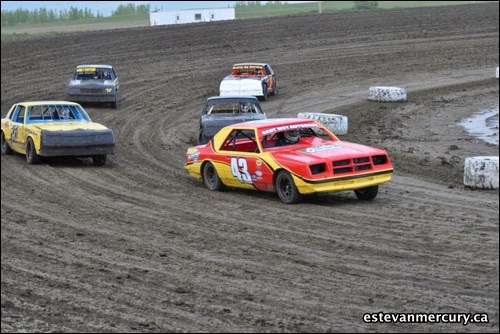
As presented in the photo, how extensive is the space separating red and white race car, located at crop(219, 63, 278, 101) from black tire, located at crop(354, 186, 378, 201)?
624 inches

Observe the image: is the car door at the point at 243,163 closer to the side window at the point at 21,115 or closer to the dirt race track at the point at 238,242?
the dirt race track at the point at 238,242

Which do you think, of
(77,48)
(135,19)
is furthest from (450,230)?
(135,19)

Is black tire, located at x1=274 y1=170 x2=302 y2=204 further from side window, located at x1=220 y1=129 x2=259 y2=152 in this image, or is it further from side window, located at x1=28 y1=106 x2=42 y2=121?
side window, located at x1=28 y1=106 x2=42 y2=121

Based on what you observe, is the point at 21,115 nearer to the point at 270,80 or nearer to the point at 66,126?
the point at 66,126

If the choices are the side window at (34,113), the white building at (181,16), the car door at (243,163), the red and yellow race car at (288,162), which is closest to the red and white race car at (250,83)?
the side window at (34,113)

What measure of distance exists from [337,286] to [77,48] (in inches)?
1419

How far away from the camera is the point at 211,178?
1609 cm

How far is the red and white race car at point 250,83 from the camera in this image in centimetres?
3052

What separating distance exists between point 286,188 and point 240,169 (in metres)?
1.03

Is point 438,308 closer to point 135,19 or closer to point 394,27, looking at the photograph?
point 394,27

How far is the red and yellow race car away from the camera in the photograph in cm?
1393

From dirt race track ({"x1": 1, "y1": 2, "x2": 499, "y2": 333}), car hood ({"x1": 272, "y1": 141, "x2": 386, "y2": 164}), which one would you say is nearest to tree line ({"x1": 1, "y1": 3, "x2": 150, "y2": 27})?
dirt race track ({"x1": 1, "y1": 2, "x2": 499, "y2": 333})

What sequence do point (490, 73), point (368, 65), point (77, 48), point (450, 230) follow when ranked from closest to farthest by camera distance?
1. point (450, 230)
2. point (490, 73)
3. point (368, 65)
4. point (77, 48)

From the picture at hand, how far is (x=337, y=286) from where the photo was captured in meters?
9.53
